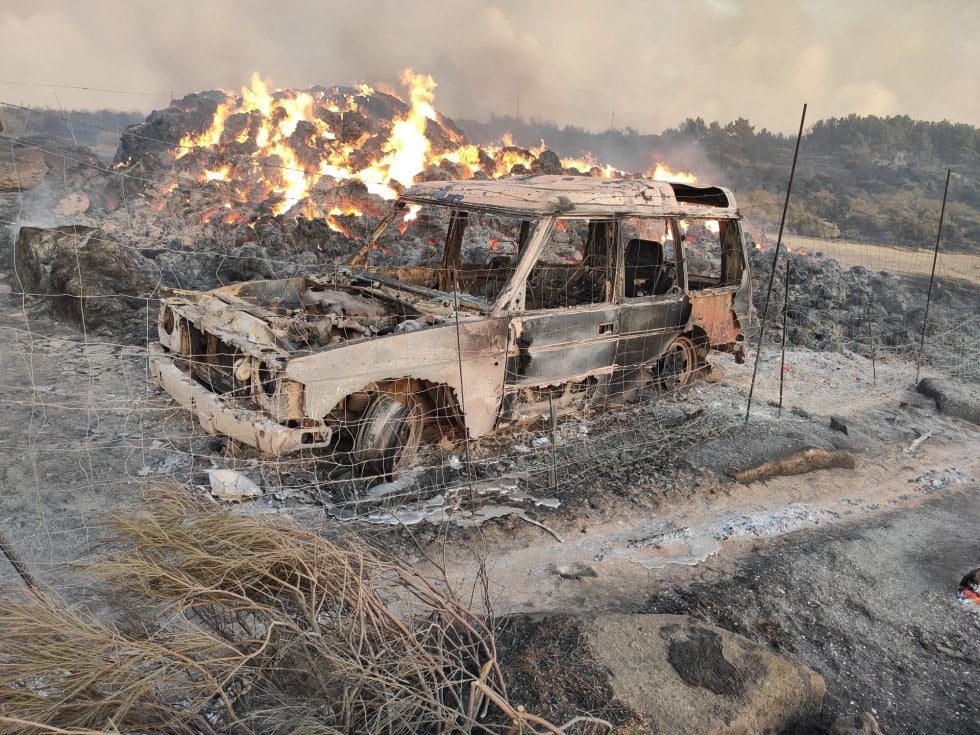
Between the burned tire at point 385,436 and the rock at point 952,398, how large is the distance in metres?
6.58

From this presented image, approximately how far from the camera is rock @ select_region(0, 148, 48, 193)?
46.1 feet

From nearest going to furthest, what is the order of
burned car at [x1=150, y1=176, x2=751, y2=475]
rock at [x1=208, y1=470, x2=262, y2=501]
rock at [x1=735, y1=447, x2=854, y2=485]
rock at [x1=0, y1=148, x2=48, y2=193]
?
burned car at [x1=150, y1=176, x2=751, y2=475], rock at [x1=208, y1=470, x2=262, y2=501], rock at [x1=735, y1=447, x2=854, y2=485], rock at [x1=0, y1=148, x2=48, y2=193]

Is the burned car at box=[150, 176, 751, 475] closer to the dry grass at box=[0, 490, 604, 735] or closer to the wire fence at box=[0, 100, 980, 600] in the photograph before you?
the wire fence at box=[0, 100, 980, 600]

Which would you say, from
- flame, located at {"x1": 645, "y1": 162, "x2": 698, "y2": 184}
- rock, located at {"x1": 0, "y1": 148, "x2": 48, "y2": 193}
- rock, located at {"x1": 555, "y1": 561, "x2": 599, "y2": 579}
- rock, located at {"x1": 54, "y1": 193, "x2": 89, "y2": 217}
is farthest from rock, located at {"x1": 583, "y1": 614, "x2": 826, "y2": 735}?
flame, located at {"x1": 645, "y1": 162, "x2": 698, "y2": 184}

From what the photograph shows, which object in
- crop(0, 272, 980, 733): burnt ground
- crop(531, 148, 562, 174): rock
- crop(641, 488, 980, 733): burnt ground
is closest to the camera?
crop(641, 488, 980, 733): burnt ground

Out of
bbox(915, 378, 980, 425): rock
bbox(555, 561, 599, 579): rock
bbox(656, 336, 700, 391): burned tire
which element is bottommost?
bbox(555, 561, 599, 579): rock

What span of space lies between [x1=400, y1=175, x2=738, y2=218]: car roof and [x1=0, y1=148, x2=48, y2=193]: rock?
40.3 feet

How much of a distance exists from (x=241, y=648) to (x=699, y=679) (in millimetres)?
1897

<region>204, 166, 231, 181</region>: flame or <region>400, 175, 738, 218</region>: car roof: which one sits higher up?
<region>204, 166, 231, 181</region>: flame

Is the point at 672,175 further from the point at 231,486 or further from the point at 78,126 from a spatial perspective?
the point at 78,126

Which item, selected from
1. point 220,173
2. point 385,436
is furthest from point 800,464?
point 220,173

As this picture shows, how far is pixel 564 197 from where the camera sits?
519 cm

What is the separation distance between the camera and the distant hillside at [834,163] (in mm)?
22953

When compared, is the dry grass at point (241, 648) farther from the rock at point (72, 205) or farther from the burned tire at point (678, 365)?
the rock at point (72, 205)
